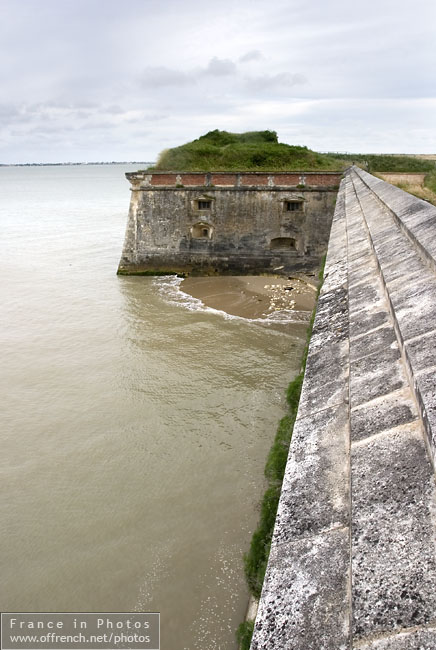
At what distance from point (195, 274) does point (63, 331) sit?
21.8 feet

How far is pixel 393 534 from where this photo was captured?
1287mm

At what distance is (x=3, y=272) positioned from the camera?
22000mm

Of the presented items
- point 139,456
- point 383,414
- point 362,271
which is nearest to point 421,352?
point 383,414

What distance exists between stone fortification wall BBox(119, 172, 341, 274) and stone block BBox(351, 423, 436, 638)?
685 inches

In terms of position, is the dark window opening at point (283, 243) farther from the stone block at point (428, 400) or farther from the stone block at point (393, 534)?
the stone block at point (393, 534)

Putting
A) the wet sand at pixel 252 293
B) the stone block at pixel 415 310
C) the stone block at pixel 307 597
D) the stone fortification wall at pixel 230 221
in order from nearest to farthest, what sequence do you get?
the stone block at pixel 307 597 → the stone block at pixel 415 310 → the wet sand at pixel 252 293 → the stone fortification wall at pixel 230 221

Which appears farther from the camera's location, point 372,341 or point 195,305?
point 195,305

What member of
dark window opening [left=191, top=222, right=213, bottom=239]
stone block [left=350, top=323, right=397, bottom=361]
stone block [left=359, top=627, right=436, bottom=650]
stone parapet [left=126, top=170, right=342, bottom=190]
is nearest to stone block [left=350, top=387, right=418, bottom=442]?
stone block [left=350, top=323, right=397, bottom=361]

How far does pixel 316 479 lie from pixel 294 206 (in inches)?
698

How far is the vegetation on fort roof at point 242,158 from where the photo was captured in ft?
68.4

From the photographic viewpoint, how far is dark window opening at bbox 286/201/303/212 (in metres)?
18.5

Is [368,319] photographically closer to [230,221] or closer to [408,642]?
[408,642]

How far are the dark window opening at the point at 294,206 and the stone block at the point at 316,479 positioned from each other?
56.0 ft

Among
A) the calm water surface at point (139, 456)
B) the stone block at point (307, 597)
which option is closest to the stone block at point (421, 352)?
the stone block at point (307, 597)
